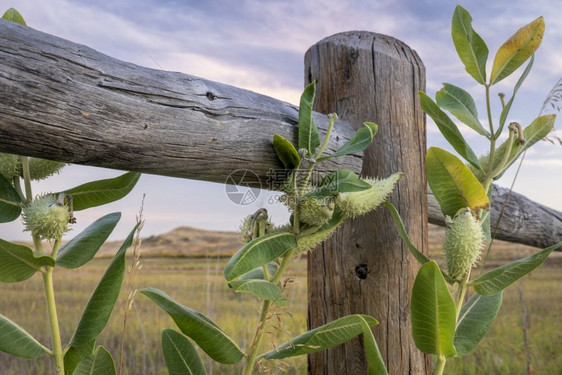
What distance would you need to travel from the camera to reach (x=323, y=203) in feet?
3.63

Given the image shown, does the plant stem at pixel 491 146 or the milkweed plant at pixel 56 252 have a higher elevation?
the plant stem at pixel 491 146

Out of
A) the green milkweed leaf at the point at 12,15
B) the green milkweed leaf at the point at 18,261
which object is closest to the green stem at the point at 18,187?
the green milkweed leaf at the point at 18,261

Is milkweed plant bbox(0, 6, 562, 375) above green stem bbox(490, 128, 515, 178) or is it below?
below

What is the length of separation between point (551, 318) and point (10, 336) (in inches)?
131

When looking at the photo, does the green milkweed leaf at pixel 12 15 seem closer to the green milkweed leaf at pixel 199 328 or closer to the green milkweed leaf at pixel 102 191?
the green milkweed leaf at pixel 102 191

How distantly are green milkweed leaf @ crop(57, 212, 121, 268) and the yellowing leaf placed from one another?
36.1 inches

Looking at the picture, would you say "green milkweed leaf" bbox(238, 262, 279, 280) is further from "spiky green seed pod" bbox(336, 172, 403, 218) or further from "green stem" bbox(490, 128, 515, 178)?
"green stem" bbox(490, 128, 515, 178)

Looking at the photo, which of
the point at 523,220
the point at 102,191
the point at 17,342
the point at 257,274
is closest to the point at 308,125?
the point at 257,274

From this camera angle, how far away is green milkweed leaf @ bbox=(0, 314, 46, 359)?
3.34 ft

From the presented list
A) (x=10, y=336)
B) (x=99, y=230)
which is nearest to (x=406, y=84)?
(x=99, y=230)

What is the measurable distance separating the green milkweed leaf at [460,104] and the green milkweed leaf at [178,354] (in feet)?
2.57

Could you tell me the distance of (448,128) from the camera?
1.26 m

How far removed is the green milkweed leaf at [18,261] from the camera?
98 centimetres

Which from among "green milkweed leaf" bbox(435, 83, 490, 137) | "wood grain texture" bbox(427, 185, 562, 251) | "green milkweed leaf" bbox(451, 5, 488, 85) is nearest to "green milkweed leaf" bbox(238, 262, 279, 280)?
"green milkweed leaf" bbox(435, 83, 490, 137)
